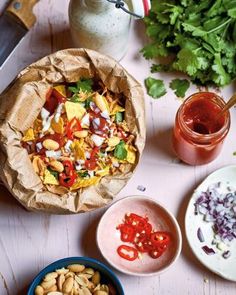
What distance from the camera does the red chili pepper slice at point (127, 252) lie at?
1.38m

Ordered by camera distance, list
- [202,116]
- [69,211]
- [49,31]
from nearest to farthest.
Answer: [69,211] < [202,116] < [49,31]

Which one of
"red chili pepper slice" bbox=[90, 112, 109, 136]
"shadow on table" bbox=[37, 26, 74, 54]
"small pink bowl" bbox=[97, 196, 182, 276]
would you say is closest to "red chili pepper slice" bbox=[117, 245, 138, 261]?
"small pink bowl" bbox=[97, 196, 182, 276]

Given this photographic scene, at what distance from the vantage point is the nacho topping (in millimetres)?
1347

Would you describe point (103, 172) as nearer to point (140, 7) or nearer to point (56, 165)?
point (56, 165)

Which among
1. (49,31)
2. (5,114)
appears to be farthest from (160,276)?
(49,31)

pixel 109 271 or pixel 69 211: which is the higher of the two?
pixel 69 211

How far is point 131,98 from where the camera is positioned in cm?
135

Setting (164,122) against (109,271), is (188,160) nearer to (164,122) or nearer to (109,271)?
(164,122)

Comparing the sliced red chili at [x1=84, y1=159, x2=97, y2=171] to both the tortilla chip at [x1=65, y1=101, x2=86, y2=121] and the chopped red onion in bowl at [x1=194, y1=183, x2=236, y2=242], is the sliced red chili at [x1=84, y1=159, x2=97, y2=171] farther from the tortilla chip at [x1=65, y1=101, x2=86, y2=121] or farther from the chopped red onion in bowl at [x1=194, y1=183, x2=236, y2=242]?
the chopped red onion in bowl at [x1=194, y1=183, x2=236, y2=242]

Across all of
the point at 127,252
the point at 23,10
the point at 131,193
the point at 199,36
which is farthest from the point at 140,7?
the point at 127,252

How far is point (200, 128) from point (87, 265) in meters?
0.34

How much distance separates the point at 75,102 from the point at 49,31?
23 centimetres

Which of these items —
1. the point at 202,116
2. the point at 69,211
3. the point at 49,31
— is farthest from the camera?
the point at 49,31

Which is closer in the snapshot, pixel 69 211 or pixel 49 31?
pixel 69 211
